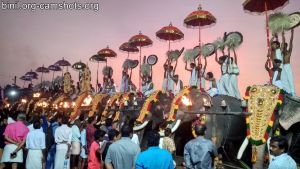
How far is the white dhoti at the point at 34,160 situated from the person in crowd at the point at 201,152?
4.72 m

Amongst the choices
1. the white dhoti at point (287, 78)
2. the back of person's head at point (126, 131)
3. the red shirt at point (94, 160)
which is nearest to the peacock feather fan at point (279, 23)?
the white dhoti at point (287, 78)

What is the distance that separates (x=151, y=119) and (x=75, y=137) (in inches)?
127

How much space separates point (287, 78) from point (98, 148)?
7.36m

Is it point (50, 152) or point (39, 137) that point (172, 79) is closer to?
point (50, 152)

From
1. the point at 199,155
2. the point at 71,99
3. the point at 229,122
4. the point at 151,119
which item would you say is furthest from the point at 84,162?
the point at 71,99

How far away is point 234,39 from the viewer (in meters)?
14.7

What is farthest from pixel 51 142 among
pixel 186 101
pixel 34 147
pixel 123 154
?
pixel 123 154

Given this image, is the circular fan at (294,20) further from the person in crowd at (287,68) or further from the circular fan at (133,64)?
the circular fan at (133,64)

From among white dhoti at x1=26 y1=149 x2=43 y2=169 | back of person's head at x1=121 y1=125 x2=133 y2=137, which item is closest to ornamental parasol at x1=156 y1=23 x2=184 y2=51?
white dhoti at x1=26 y1=149 x2=43 y2=169

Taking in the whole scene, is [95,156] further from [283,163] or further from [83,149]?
[283,163]

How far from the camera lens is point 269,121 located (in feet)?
26.2

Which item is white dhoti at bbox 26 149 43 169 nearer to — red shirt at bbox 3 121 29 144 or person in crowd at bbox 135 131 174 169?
red shirt at bbox 3 121 29 144

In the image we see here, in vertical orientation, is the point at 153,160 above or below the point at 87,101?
below

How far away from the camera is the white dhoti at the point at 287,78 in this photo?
1155cm
